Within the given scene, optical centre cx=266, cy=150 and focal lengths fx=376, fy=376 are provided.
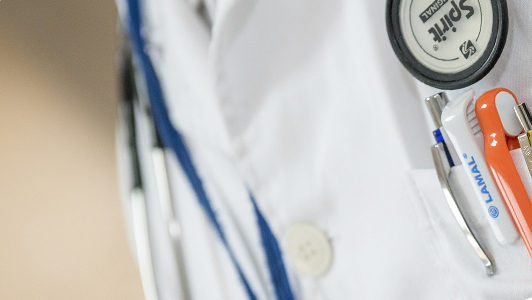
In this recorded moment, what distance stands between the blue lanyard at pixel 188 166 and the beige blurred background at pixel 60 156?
221 millimetres

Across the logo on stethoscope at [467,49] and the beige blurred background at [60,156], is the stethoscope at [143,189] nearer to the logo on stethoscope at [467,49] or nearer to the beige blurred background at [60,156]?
the beige blurred background at [60,156]

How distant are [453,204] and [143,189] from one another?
1.62 feet

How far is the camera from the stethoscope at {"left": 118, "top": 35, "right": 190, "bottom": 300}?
62cm

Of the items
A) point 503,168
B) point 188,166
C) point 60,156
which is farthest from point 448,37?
point 60,156

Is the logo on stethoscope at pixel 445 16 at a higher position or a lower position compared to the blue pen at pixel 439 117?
higher

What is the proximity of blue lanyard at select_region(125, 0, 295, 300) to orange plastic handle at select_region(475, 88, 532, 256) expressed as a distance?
11.9 inches

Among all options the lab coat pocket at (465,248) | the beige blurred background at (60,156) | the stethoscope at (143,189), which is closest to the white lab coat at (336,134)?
the lab coat pocket at (465,248)

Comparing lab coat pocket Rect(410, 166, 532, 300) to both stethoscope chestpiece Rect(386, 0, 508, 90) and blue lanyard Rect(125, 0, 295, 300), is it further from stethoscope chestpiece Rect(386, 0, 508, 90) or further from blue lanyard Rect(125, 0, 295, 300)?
blue lanyard Rect(125, 0, 295, 300)

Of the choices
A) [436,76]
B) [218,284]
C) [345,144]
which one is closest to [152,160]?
[218,284]

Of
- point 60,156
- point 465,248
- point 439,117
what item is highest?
point 60,156

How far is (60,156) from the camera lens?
739 millimetres

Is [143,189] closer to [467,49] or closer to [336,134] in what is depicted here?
[336,134]

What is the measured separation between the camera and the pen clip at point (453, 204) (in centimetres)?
34

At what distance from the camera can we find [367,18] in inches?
15.9
